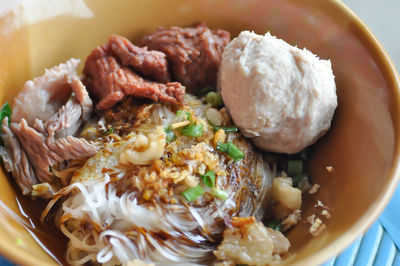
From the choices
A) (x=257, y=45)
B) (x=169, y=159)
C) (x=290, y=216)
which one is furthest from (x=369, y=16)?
(x=169, y=159)

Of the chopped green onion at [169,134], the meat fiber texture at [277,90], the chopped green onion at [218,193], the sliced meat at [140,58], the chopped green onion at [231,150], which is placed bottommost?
the chopped green onion at [218,193]

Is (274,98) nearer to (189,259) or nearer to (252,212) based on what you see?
(252,212)

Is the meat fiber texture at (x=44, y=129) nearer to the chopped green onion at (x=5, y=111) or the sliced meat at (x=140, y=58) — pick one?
the chopped green onion at (x=5, y=111)

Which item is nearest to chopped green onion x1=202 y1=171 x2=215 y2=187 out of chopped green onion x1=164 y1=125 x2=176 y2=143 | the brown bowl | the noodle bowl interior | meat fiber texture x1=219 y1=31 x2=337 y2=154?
the noodle bowl interior

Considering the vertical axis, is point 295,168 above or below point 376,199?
below

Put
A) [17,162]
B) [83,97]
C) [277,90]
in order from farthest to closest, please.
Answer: [83,97] → [17,162] → [277,90]

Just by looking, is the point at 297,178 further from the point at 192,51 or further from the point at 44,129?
the point at 44,129

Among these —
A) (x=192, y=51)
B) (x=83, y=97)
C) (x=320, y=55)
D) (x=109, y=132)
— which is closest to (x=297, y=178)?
(x=320, y=55)

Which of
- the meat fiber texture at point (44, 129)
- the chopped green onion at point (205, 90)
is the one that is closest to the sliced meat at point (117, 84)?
the meat fiber texture at point (44, 129)
